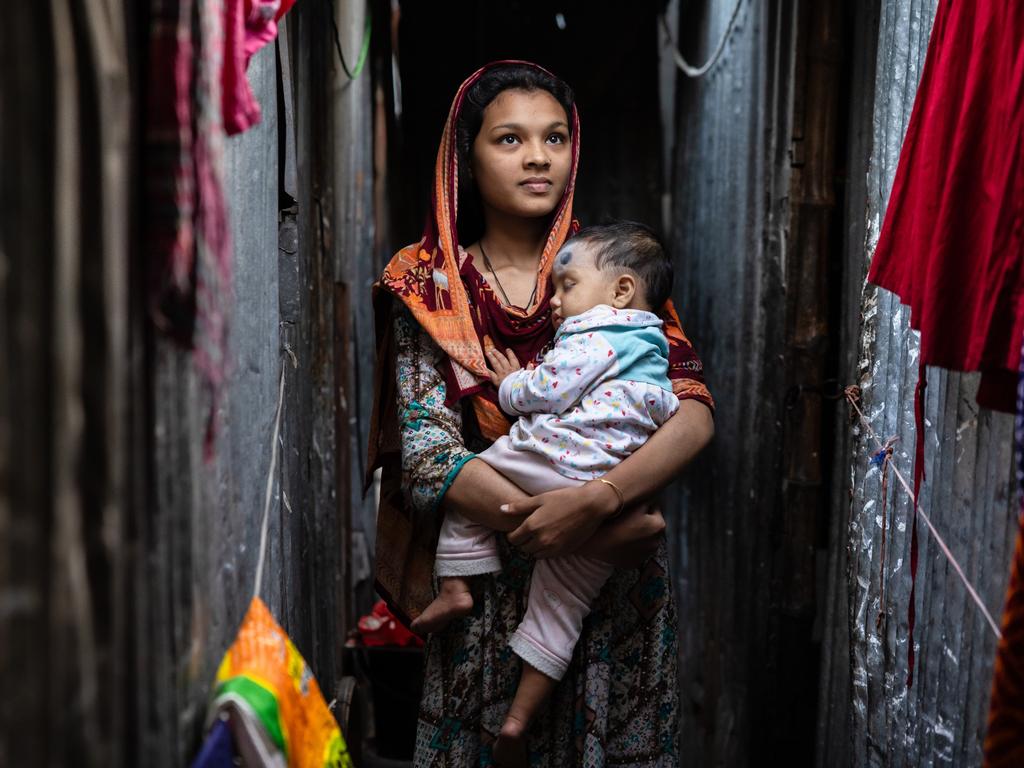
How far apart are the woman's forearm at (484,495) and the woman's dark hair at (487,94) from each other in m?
0.81

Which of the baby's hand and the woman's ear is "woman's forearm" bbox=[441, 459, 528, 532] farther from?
the woman's ear

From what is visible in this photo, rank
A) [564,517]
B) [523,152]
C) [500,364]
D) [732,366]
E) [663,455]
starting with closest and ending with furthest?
1. [564,517]
2. [663,455]
3. [500,364]
4. [523,152]
5. [732,366]

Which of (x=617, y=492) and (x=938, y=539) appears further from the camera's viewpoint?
(x=617, y=492)

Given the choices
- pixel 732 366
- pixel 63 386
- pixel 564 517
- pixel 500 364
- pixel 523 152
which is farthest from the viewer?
pixel 732 366

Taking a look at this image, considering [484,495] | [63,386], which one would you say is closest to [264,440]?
[484,495]

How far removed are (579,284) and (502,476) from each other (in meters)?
0.47

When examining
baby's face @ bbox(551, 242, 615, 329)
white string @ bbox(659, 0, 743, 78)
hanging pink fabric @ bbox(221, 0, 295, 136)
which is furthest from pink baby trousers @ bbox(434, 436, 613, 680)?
white string @ bbox(659, 0, 743, 78)

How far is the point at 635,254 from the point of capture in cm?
228

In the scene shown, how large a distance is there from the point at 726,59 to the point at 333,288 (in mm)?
1643

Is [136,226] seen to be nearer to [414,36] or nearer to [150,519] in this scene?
[150,519]

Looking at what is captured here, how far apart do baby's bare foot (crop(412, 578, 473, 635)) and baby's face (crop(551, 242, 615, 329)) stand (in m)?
0.65

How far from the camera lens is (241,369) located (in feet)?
5.72

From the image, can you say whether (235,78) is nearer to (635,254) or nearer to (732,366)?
(635,254)

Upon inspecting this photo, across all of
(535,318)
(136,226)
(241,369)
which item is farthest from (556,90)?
(136,226)
